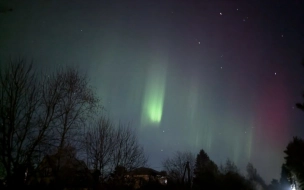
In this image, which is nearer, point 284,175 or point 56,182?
point 56,182

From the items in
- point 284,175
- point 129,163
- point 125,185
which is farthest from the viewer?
point 284,175

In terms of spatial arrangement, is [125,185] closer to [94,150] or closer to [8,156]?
[94,150]

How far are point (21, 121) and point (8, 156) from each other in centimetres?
182

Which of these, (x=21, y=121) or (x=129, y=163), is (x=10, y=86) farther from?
(x=129, y=163)

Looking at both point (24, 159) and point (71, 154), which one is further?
point (71, 154)

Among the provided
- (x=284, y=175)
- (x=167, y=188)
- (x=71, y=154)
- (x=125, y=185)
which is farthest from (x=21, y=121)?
(x=284, y=175)

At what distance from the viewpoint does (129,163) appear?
29.4 meters

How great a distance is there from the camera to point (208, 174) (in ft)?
131

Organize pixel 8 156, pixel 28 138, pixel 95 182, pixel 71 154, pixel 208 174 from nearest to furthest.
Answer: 1. pixel 8 156
2. pixel 28 138
3. pixel 71 154
4. pixel 95 182
5. pixel 208 174

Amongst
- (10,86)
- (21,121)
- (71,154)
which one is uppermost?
(10,86)

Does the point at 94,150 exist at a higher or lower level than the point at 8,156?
higher

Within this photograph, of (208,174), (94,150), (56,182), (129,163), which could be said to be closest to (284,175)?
(208,174)

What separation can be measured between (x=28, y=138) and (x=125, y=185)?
15285mm

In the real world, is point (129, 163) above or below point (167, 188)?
above
